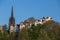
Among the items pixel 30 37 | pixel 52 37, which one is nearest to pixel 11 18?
pixel 30 37

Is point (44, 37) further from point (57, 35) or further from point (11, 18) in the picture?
point (11, 18)

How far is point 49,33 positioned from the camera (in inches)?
1501

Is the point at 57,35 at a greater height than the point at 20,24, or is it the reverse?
the point at 20,24

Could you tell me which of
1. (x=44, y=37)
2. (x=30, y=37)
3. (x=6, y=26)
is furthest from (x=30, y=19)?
(x=44, y=37)

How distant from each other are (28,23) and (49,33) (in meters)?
19.4

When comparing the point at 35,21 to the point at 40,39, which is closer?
the point at 40,39

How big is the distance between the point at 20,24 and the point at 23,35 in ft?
82.3

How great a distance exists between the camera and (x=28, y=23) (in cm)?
5731

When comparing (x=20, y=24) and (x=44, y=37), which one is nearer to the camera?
(x=44, y=37)

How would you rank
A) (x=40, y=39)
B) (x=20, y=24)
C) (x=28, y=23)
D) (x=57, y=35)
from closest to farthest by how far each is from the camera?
(x=40, y=39) < (x=57, y=35) < (x=28, y=23) < (x=20, y=24)

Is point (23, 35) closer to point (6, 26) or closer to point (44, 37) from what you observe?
point (44, 37)

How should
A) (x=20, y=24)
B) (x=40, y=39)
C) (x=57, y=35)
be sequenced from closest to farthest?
(x=40, y=39)
(x=57, y=35)
(x=20, y=24)

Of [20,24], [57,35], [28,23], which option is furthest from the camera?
[20,24]

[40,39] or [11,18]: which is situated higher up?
[11,18]
